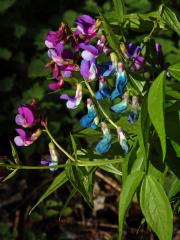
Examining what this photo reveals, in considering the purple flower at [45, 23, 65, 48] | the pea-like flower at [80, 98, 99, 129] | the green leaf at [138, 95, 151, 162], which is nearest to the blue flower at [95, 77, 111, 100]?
the pea-like flower at [80, 98, 99, 129]

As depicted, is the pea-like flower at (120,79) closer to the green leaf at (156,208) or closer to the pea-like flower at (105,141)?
the pea-like flower at (105,141)

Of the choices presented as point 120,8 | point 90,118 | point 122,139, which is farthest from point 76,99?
point 120,8

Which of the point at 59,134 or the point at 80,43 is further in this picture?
the point at 59,134

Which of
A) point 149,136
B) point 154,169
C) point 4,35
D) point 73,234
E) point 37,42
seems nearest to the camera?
point 149,136

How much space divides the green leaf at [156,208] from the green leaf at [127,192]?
36mm

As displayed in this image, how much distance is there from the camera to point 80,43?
5.98 feet

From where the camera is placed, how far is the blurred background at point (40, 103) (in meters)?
3.72

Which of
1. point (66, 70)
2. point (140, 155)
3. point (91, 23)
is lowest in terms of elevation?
point (140, 155)

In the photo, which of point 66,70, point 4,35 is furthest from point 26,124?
point 4,35

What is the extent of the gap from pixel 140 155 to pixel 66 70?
325mm

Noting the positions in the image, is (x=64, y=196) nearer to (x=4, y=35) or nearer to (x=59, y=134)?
(x=59, y=134)

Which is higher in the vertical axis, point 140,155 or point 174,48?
point 140,155

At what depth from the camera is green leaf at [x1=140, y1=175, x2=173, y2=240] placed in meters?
1.70

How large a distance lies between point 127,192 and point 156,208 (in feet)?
0.34
